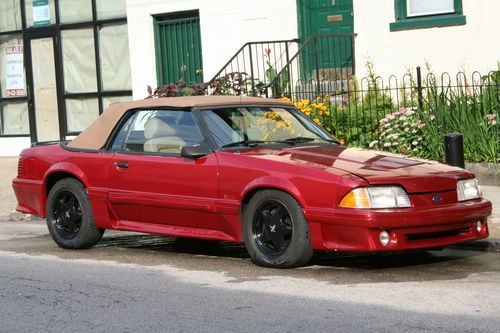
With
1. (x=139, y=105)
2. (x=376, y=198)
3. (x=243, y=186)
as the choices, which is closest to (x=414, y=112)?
(x=139, y=105)

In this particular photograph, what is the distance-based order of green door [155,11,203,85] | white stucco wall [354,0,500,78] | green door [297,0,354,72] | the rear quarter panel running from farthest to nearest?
1. green door [155,11,203,85]
2. green door [297,0,354,72]
3. white stucco wall [354,0,500,78]
4. the rear quarter panel

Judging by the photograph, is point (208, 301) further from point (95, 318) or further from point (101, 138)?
point (101, 138)

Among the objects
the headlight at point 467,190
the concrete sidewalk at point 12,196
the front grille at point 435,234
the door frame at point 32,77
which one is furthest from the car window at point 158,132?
the door frame at point 32,77

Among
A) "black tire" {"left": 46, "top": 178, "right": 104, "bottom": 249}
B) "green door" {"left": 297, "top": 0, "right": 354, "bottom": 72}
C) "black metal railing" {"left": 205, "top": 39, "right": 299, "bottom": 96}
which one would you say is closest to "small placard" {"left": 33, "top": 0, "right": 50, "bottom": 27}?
"black metal railing" {"left": 205, "top": 39, "right": 299, "bottom": 96}

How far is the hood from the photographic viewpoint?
821 centimetres

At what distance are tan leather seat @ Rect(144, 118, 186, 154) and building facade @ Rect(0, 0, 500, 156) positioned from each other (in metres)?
7.48

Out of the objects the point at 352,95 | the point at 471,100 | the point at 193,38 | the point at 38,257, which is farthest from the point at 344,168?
the point at 193,38

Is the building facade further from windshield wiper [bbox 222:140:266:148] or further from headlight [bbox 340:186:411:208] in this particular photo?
headlight [bbox 340:186:411:208]

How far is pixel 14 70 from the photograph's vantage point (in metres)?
22.5

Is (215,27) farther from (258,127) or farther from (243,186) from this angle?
(243,186)

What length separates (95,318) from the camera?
6992mm

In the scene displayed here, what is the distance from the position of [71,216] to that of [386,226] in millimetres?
3468

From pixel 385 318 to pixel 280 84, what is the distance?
10925mm

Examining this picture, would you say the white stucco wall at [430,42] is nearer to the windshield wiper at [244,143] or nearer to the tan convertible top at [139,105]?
the tan convertible top at [139,105]
